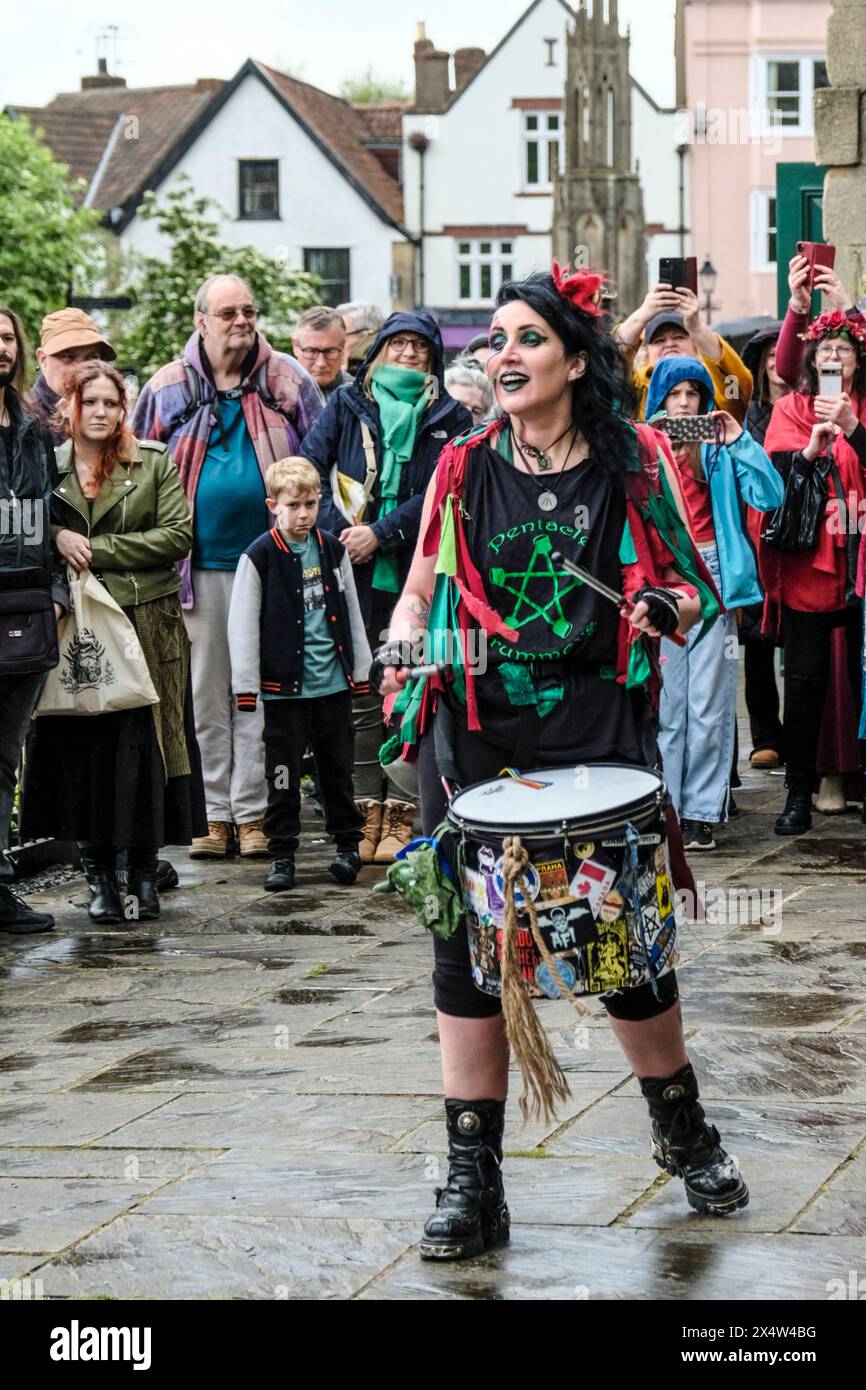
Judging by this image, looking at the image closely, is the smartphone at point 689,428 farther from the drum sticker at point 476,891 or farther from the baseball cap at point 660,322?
the drum sticker at point 476,891

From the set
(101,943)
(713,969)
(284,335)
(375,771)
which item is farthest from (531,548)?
(284,335)

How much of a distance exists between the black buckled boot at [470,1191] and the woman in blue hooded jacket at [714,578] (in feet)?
14.5

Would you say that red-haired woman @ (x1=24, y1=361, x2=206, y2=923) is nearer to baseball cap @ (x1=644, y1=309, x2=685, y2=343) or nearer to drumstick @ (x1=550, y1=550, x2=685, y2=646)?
baseball cap @ (x1=644, y1=309, x2=685, y2=343)

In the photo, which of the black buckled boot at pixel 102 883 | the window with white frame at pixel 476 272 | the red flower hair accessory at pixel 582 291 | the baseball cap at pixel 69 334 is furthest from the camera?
the window with white frame at pixel 476 272

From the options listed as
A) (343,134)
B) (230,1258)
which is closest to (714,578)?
(230,1258)

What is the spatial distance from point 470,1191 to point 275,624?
4437 mm

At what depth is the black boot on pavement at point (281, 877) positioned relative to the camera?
8.32 meters

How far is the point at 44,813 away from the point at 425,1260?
4042mm

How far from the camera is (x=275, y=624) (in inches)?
331

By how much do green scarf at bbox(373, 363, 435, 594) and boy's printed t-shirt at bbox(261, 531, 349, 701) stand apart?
47cm

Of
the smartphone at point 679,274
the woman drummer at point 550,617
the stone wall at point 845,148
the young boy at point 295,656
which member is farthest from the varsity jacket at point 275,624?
the stone wall at point 845,148

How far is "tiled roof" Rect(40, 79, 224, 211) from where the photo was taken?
50344 millimetres

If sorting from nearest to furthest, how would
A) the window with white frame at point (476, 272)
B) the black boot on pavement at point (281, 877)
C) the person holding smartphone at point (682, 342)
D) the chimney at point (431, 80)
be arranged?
the black boot on pavement at point (281, 877)
the person holding smartphone at point (682, 342)
the window with white frame at point (476, 272)
the chimney at point (431, 80)

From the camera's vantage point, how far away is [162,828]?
25.9 ft
